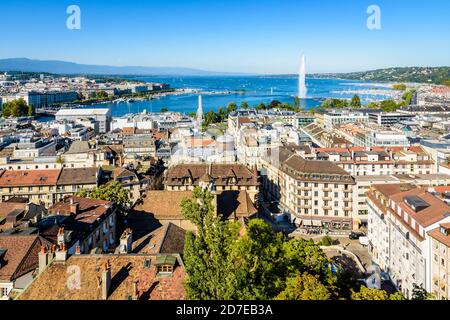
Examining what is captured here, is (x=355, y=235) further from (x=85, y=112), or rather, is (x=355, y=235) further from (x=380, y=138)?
(x=85, y=112)

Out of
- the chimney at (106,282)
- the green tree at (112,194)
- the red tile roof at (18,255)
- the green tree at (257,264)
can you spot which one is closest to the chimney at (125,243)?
the red tile roof at (18,255)

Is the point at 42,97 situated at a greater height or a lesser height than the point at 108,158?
greater

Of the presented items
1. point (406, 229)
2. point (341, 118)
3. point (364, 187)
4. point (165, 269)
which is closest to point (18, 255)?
point (165, 269)

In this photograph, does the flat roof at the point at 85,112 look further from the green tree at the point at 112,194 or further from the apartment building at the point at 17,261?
the apartment building at the point at 17,261

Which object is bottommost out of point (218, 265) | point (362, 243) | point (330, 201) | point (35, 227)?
point (362, 243)

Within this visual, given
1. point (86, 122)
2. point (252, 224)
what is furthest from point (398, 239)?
point (86, 122)
